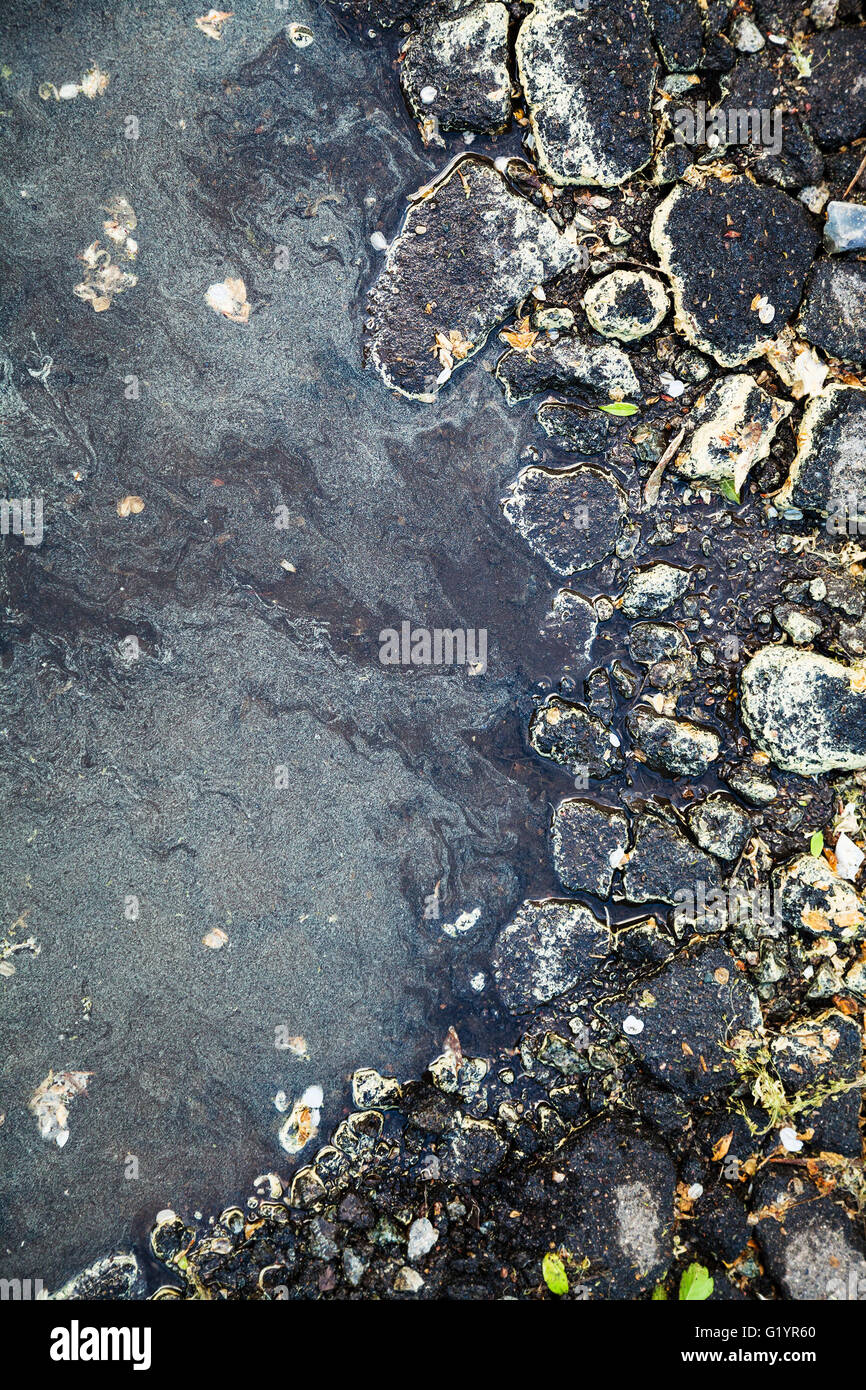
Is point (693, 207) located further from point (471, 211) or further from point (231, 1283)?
point (231, 1283)

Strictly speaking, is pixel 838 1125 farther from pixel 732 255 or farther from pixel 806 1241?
pixel 732 255

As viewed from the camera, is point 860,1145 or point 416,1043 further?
point 416,1043

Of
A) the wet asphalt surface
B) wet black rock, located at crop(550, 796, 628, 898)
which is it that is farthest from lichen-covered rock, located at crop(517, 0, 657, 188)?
wet black rock, located at crop(550, 796, 628, 898)

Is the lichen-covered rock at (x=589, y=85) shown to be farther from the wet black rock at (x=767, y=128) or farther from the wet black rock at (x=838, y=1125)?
the wet black rock at (x=838, y=1125)

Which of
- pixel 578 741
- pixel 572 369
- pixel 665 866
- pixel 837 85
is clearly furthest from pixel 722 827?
pixel 837 85

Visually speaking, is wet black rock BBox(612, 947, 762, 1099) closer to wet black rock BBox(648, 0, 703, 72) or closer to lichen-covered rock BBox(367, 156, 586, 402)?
lichen-covered rock BBox(367, 156, 586, 402)
